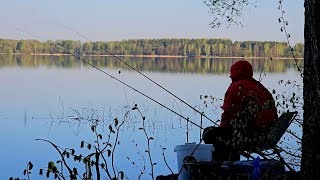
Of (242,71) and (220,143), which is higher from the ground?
(242,71)

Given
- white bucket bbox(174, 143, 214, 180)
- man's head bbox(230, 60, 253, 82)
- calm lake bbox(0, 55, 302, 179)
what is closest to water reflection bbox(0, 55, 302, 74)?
calm lake bbox(0, 55, 302, 179)

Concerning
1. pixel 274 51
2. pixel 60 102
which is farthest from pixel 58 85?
pixel 274 51

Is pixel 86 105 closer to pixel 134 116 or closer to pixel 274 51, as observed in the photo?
pixel 134 116

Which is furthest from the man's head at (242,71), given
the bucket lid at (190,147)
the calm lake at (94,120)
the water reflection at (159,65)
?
the water reflection at (159,65)

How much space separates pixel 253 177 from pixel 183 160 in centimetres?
57

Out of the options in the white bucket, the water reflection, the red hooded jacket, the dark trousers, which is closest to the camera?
the red hooded jacket

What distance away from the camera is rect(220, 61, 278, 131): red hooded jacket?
3477 millimetres

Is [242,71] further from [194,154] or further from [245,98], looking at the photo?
[245,98]

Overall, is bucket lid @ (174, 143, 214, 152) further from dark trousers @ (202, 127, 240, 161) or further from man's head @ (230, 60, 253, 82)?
man's head @ (230, 60, 253, 82)

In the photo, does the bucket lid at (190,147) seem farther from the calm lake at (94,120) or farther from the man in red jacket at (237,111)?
the calm lake at (94,120)

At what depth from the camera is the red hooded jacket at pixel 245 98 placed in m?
3.48

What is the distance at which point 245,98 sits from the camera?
333 cm

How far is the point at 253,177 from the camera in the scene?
324 cm

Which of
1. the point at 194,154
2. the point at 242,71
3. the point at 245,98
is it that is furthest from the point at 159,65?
the point at 245,98
